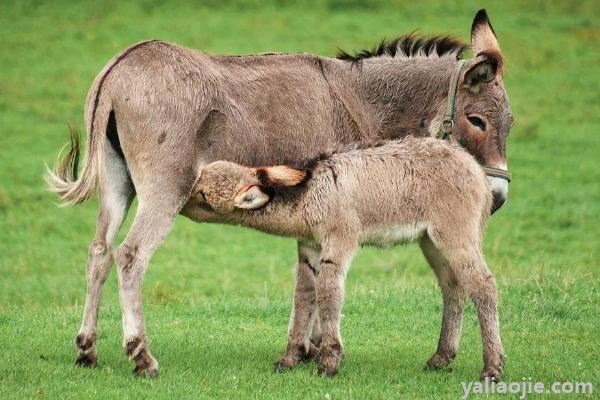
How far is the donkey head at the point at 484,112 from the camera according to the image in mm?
8664

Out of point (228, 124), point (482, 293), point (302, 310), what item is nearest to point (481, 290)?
point (482, 293)

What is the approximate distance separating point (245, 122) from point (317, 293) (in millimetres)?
1497

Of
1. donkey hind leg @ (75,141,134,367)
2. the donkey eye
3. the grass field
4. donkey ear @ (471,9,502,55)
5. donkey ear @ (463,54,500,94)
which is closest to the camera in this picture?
the grass field

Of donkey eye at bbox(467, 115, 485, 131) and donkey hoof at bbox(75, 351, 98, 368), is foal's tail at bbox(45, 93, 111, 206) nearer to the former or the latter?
donkey hoof at bbox(75, 351, 98, 368)

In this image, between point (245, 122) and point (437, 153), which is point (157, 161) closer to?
point (245, 122)

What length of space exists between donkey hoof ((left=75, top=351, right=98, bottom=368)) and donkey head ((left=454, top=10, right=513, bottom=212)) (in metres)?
3.49

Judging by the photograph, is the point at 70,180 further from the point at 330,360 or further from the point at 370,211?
the point at 330,360

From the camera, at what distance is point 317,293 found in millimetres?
7695

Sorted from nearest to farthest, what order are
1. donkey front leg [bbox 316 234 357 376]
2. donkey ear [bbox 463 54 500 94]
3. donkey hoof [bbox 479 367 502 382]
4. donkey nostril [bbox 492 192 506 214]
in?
donkey hoof [bbox 479 367 502 382] → donkey front leg [bbox 316 234 357 376] → donkey nostril [bbox 492 192 506 214] → donkey ear [bbox 463 54 500 94]

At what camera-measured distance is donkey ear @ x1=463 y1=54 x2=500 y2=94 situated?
863 centimetres

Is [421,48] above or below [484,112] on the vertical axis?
above

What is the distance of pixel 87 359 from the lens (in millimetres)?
8078

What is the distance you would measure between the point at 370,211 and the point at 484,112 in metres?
1.61

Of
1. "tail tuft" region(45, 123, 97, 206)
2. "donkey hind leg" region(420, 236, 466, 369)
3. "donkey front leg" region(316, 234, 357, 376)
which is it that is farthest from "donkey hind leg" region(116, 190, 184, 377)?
"donkey hind leg" region(420, 236, 466, 369)
